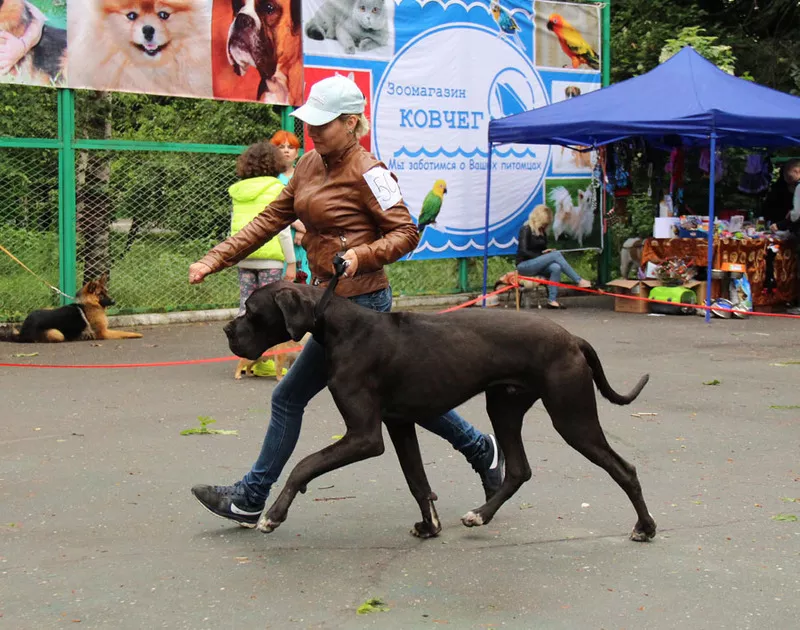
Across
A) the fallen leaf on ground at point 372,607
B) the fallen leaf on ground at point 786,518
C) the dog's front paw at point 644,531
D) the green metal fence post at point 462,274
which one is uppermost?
the green metal fence post at point 462,274

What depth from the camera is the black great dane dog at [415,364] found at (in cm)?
465

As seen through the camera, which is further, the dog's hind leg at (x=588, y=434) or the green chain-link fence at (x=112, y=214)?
the green chain-link fence at (x=112, y=214)

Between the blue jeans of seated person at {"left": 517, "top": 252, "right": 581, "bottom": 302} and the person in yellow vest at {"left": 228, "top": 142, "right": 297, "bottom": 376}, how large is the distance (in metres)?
6.41

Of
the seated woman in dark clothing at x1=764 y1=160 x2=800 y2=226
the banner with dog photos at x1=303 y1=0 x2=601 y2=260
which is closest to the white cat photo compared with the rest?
the banner with dog photos at x1=303 y1=0 x2=601 y2=260

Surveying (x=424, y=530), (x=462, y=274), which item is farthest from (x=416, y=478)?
(x=462, y=274)

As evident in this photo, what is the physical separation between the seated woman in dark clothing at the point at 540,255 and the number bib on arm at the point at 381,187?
405 inches

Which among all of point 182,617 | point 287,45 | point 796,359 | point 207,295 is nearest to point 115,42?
point 287,45

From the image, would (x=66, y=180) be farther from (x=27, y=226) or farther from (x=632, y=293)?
(x=632, y=293)

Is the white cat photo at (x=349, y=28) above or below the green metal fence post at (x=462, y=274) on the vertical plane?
above

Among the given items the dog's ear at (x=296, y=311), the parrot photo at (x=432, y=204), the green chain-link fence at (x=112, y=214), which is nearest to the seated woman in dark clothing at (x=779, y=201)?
the parrot photo at (x=432, y=204)

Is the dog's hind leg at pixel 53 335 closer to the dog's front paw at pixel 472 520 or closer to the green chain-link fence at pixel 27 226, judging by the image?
the green chain-link fence at pixel 27 226

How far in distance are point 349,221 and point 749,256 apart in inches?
429

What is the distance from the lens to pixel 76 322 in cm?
1146

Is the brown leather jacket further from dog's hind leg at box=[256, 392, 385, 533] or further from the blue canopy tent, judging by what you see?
the blue canopy tent
